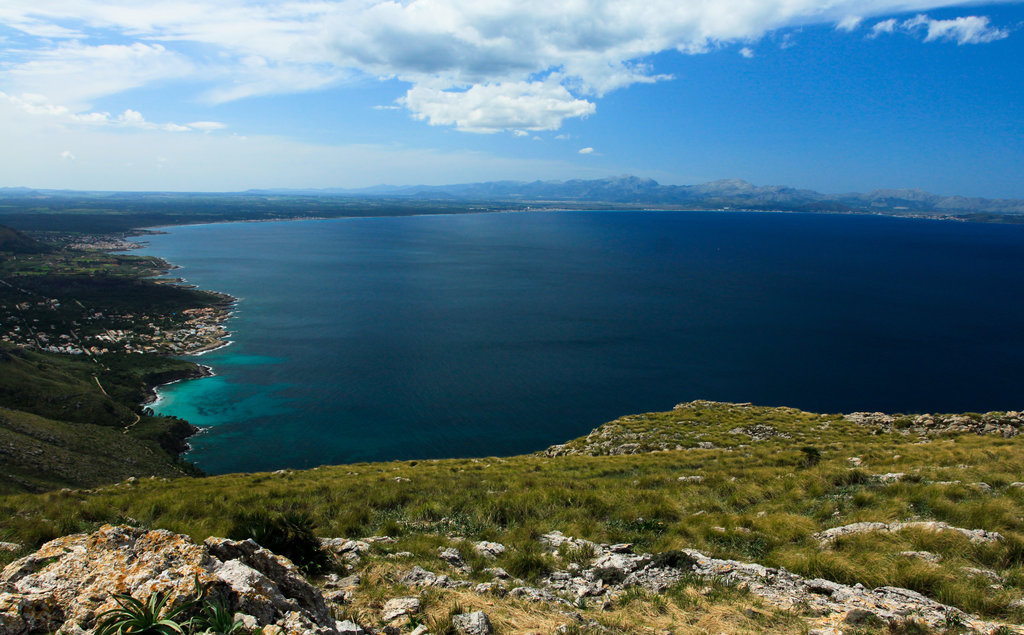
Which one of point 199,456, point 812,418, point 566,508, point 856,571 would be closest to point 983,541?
point 856,571

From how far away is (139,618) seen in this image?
5.25 meters

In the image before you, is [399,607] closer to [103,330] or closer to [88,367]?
[88,367]

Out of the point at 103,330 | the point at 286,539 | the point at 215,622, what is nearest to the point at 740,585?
the point at 215,622

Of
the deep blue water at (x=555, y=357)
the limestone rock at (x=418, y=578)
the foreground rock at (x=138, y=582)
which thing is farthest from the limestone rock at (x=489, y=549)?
the deep blue water at (x=555, y=357)

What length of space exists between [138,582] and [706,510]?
518 inches

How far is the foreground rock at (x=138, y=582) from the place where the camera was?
568 centimetres

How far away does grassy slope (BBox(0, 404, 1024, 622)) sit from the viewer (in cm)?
937

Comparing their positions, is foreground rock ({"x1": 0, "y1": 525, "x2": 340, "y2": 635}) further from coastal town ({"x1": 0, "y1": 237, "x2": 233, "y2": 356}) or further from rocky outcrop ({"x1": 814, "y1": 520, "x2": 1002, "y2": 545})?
coastal town ({"x1": 0, "y1": 237, "x2": 233, "y2": 356})

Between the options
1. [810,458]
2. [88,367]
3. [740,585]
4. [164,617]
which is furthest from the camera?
[88,367]

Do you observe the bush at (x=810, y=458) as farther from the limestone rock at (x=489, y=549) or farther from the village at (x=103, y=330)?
the village at (x=103, y=330)

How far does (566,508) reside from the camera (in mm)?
14070

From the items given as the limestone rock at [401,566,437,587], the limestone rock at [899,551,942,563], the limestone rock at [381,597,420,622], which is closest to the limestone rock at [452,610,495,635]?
the limestone rock at [381,597,420,622]

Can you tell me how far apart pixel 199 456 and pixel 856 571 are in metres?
65.0

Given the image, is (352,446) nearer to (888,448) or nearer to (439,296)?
(888,448)
